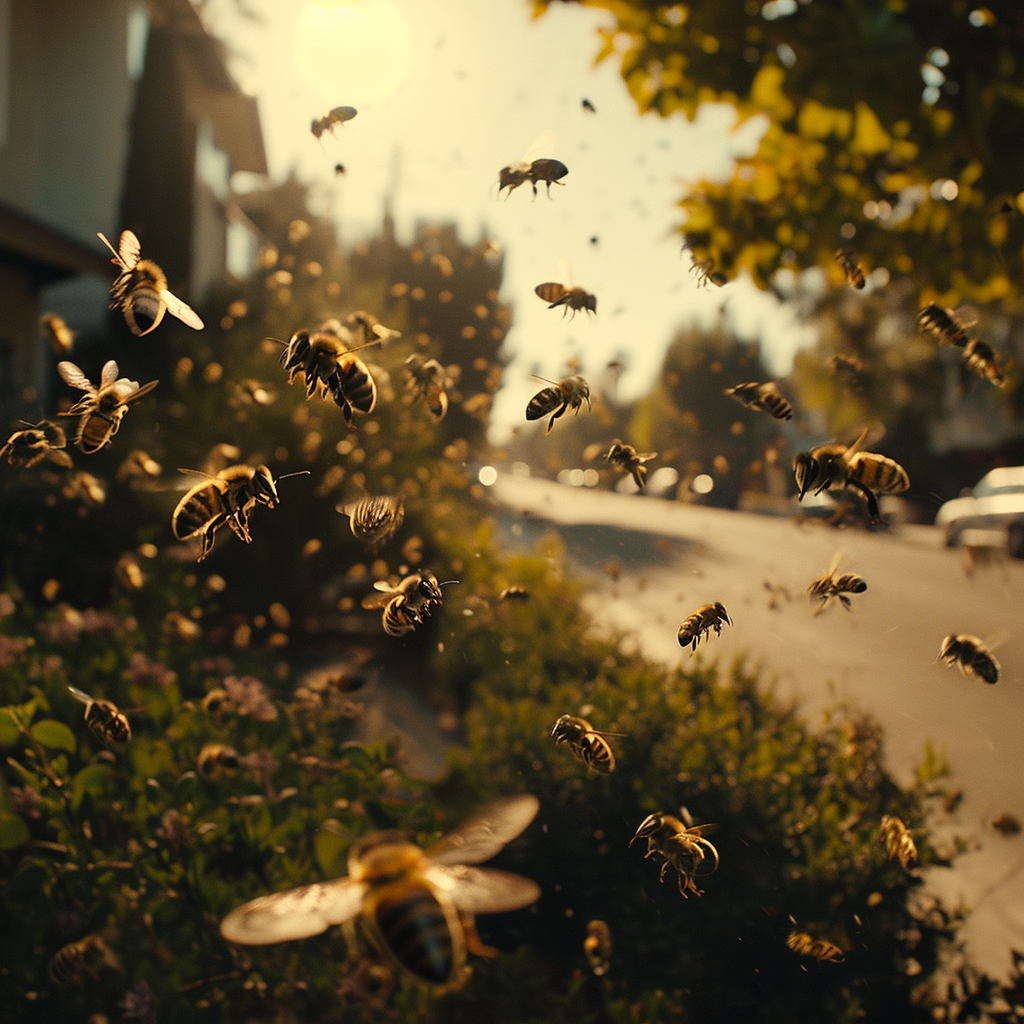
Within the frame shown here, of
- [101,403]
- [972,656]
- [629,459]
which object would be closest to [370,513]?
[101,403]

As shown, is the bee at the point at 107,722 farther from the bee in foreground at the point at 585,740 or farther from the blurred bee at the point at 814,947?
the blurred bee at the point at 814,947

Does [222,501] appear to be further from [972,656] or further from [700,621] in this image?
[972,656]

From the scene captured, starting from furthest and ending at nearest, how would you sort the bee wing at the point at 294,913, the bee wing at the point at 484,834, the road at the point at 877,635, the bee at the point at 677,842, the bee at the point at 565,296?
1. the road at the point at 877,635
2. the bee at the point at 565,296
3. the bee at the point at 677,842
4. the bee wing at the point at 484,834
5. the bee wing at the point at 294,913

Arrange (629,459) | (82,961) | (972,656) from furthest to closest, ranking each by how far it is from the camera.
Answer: (629,459), (972,656), (82,961)

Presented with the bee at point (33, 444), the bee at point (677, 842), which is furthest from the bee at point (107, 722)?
the bee at point (677, 842)

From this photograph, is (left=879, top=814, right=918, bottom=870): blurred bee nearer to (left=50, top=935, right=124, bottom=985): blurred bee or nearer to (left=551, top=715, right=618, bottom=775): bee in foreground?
(left=551, top=715, right=618, bottom=775): bee in foreground

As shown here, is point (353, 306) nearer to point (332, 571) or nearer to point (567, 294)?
point (332, 571)
